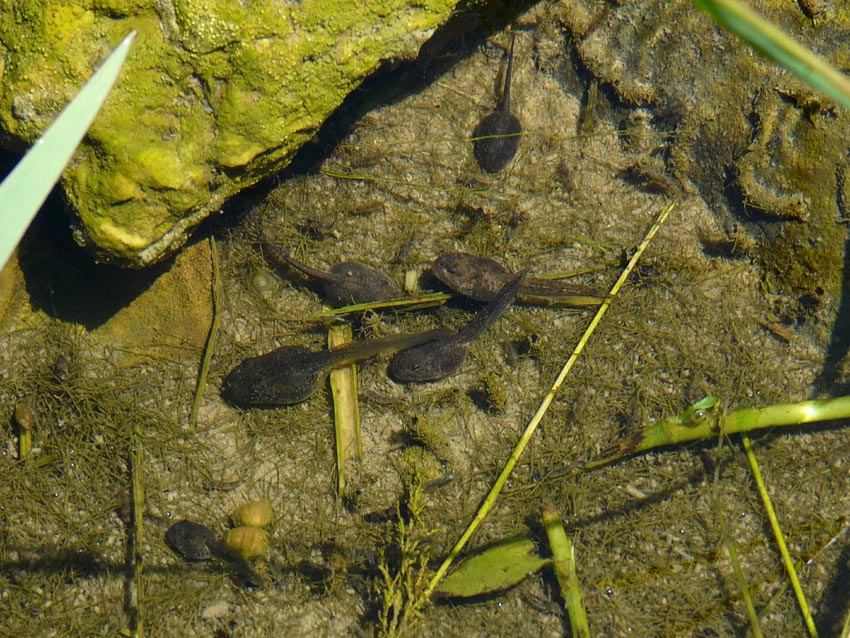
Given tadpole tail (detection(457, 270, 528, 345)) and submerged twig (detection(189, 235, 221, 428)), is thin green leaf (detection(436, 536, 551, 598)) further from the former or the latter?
submerged twig (detection(189, 235, 221, 428))

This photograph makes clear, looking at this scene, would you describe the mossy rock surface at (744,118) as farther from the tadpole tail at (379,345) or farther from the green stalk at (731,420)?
the tadpole tail at (379,345)

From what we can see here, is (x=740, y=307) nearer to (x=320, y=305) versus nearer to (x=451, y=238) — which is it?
(x=451, y=238)

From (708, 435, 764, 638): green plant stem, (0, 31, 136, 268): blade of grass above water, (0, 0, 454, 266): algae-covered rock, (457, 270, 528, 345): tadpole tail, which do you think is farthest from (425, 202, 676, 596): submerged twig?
(0, 31, 136, 268): blade of grass above water

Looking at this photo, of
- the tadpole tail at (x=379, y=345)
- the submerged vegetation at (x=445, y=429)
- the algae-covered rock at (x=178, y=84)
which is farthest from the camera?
the tadpole tail at (x=379, y=345)

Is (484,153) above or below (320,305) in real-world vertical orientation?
above

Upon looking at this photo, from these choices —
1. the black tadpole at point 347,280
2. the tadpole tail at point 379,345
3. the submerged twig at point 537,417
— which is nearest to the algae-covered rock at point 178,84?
the black tadpole at point 347,280

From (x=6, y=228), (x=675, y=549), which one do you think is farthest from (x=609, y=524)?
(x=6, y=228)

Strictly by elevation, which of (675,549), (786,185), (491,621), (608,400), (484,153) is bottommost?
(491,621)
